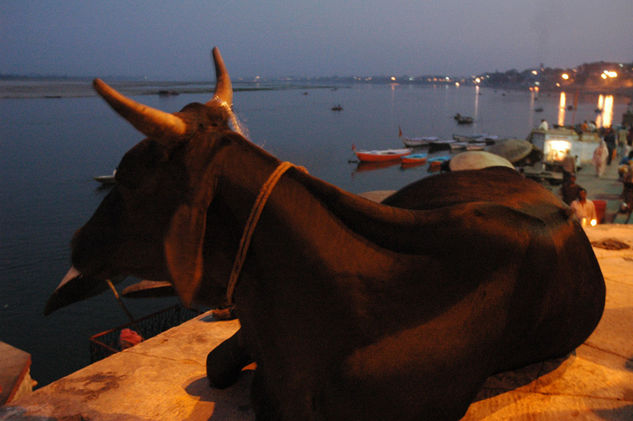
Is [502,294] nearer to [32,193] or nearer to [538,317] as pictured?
[538,317]

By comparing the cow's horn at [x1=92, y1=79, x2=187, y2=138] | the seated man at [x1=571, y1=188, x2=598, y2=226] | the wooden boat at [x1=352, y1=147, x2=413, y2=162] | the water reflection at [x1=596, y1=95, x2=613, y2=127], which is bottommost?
the wooden boat at [x1=352, y1=147, x2=413, y2=162]

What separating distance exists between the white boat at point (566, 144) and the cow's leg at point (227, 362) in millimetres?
24624

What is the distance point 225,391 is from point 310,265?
1799mm

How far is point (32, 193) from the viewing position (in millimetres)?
33531

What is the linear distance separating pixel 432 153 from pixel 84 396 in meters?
55.0

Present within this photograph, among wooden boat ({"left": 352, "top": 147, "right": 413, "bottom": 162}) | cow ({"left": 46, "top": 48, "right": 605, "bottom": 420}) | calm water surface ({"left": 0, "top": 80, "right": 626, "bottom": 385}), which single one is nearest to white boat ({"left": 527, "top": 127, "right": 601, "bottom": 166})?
calm water surface ({"left": 0, "top": 80, "right": 626, "bottom": 385})

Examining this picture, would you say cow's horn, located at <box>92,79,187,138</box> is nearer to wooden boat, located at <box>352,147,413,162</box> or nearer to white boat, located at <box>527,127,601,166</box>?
white boat, located at <box>527,127,601,166</box>

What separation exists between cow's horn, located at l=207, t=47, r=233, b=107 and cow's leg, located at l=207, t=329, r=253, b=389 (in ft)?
5.46

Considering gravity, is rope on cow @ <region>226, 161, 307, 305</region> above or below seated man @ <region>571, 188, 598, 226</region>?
above

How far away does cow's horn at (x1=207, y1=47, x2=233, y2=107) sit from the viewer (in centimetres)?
249

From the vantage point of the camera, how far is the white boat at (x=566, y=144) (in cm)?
2389

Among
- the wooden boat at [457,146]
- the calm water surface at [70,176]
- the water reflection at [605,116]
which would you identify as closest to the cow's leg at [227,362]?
the calm water surface at [70,176]

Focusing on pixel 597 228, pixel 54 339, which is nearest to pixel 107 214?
pixel 597 228

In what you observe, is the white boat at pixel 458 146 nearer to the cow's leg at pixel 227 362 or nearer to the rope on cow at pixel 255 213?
the cow's leg at pixel 227 362
